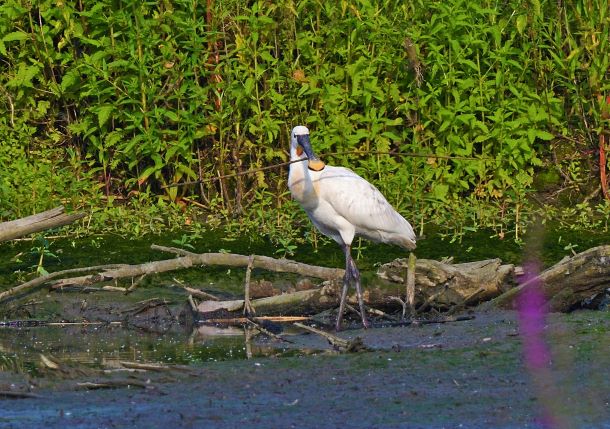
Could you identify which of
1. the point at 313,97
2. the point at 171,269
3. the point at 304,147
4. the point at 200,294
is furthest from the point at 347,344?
the point at 313,97

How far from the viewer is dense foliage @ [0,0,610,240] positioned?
11867mm

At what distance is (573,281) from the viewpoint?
9.25 metres

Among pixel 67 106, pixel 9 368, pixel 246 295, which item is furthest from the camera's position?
pixel 67 106

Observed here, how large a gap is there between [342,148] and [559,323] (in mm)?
3535

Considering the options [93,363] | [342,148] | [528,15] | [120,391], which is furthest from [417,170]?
[120,391]

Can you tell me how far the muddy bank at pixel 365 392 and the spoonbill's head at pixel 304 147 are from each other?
1.92 metres

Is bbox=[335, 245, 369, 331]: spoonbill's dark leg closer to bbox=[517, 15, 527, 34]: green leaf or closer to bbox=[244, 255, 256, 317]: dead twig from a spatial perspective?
bbox=[244, 255, 256, 317]: dead twig

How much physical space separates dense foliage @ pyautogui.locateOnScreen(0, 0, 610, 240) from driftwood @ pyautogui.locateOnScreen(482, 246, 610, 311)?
2.29 meters

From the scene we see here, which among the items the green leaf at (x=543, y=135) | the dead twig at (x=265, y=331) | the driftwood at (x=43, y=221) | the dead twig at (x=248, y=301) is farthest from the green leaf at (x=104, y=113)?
the green leaf at (x=543, y=135)

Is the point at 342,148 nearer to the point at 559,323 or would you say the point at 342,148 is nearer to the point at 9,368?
the point at 559,323

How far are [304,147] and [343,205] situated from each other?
0.55m

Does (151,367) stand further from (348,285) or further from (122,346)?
(348,285)

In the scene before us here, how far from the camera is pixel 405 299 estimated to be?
31.6 ft

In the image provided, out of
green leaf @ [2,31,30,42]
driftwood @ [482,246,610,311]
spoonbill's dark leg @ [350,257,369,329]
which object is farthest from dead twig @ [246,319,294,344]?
green leaf @ [2,31,30,42]
